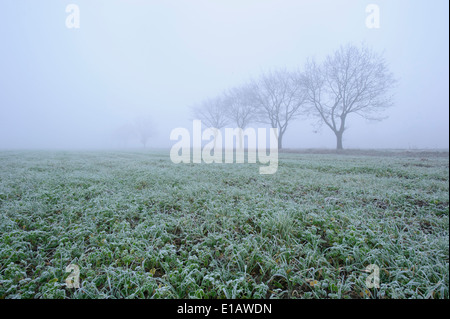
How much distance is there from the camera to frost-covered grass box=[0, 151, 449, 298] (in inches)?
82.4

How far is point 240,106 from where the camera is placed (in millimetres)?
33625

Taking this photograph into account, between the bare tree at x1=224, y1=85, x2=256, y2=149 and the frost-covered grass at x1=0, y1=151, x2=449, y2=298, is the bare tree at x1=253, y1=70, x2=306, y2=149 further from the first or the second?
the frost-covered grass at x1=0, y1=151, x2=449, y2=298

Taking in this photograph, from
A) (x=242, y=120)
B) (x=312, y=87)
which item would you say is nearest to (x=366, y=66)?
(x=312, y=87)

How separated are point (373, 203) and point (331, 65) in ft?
79.2

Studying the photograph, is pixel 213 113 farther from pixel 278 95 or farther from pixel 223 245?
pixel 223 245

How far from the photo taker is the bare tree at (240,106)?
31.4 meters

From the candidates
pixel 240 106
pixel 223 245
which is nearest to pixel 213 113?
pixel 240 106

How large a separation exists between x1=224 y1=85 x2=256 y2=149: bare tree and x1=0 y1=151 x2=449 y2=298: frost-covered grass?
2658 centimetres

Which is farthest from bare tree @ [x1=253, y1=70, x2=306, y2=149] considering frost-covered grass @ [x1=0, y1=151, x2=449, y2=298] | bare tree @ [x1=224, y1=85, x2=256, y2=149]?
frost-covered grass @ [x1=0, y1=151, x2=449, y2=298]

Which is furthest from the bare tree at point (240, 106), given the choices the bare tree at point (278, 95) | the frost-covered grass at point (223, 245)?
the frost-covered grass at point (223, 245)

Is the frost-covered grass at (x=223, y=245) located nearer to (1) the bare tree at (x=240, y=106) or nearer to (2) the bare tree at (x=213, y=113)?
(1) the bare tree at (x=240, y=106)

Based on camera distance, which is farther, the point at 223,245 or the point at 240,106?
the point at 240,106

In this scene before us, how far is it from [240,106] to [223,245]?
3263 cm
